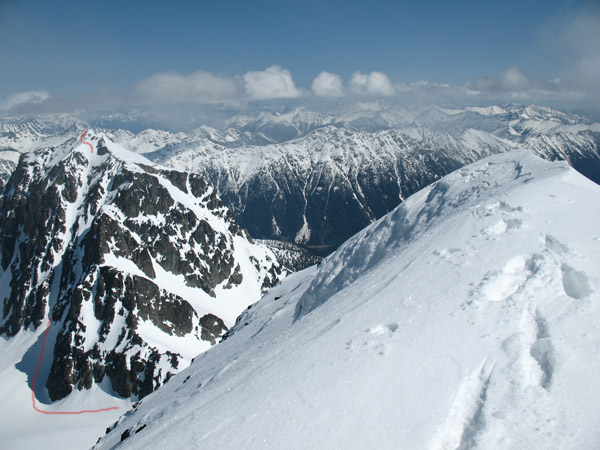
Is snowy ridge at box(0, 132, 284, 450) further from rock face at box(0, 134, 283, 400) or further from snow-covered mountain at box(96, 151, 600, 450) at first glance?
snow-covered mountain at box(96, 151, 600, 450)

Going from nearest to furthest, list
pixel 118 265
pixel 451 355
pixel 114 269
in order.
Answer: pixel 451 355
pixel 114 269
pixel 118 265

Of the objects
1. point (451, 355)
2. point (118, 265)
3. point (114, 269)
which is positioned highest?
point (118, 265)

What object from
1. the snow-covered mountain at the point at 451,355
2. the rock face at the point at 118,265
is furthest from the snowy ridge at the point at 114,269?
the snow-covered mountain at the point at 451,355

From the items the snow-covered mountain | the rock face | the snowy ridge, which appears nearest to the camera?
the snow-covered mountain

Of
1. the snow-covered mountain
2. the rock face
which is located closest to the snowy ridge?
the rock face

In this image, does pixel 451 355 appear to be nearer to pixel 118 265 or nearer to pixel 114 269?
pixel 114 269

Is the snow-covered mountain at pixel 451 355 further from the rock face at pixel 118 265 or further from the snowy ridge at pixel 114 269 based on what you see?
the rock face at pixel 118 265

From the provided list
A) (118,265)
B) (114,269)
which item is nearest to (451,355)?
(114,269)
